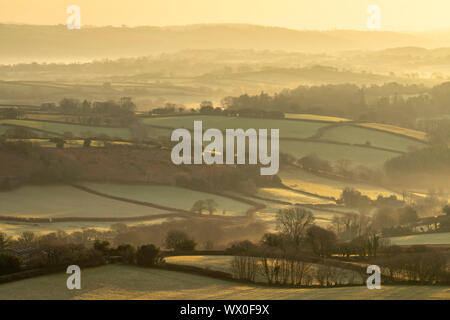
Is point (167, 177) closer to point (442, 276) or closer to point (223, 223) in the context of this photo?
point (223, 223)

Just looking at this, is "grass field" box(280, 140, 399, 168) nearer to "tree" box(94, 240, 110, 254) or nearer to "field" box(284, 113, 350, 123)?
"field" box(284, 113, 350, 123)

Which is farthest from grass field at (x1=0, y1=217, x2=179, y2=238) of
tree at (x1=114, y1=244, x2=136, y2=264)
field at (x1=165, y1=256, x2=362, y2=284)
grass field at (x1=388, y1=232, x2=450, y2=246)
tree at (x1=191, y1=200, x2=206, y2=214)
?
grass field at (x1=388, y1=232, x2=450, y2=246)

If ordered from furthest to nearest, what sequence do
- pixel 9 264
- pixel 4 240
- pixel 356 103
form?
pixel 356 103
pixel 4 240
pixel 9 264

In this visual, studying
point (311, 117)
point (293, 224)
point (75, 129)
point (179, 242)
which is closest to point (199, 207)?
point (293, 224)

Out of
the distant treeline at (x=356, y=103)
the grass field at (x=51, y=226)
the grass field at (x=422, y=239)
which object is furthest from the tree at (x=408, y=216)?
the distant treeline at (x=356, y=103)

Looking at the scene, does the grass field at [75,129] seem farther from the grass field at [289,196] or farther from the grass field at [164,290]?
the grass field at [164,290]

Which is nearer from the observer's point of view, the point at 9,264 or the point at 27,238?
the point at 9,264

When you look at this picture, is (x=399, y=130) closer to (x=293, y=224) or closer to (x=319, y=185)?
(x=319, y=185)
